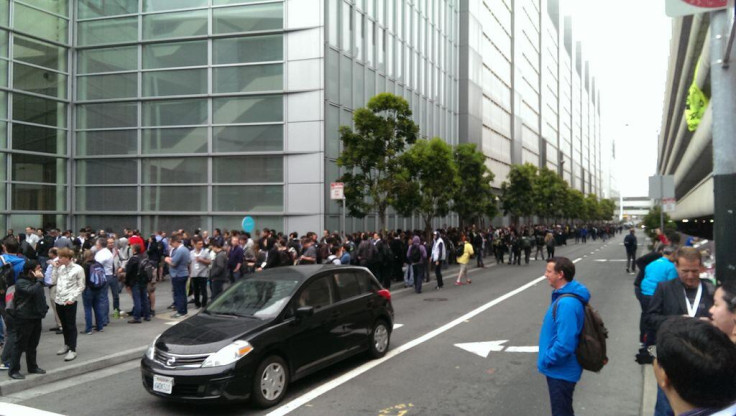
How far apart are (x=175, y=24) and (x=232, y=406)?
874 inches

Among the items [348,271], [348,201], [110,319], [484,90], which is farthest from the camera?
[484,90]

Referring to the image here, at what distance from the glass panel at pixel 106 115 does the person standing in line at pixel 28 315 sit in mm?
19375

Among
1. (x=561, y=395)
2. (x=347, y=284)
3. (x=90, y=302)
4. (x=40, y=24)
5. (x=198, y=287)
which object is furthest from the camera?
(x=40, y=24)

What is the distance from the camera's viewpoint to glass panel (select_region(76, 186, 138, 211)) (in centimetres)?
2570

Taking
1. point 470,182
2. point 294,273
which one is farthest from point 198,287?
point 470,182

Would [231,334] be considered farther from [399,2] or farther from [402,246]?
[399,2]

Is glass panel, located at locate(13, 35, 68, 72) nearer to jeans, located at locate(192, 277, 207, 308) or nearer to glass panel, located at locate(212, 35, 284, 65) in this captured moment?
glass panel, located at locate(212, 35, 284, 65)

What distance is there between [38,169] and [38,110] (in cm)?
258

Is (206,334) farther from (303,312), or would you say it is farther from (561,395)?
(561,395)

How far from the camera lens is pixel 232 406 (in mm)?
6551

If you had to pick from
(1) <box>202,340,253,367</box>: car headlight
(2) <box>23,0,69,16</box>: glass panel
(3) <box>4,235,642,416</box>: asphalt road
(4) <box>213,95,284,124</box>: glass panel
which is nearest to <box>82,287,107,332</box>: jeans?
(3) <box>4,235,642,416</box>: asphalt road

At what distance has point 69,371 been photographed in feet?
26.4

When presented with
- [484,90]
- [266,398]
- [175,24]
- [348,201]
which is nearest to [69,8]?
[175,24]

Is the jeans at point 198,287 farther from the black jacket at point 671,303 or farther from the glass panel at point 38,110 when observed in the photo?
the glass panel at point 38,110
